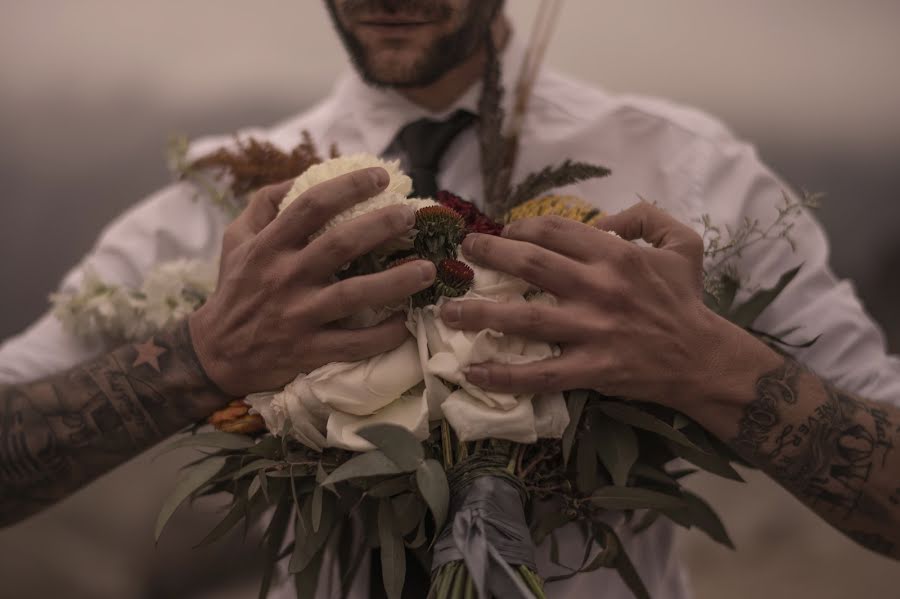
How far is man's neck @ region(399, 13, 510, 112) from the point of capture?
1.24m

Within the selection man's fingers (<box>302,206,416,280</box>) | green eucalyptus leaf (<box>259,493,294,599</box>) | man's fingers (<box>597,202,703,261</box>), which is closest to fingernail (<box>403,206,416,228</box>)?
man's fingers (<box>302,206,416,280</box>)

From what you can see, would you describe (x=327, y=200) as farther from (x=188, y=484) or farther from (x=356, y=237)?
(x=188, y=484)

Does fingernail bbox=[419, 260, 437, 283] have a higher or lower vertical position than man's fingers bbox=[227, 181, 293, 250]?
higher

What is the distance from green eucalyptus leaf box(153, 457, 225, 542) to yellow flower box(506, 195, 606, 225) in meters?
0.41

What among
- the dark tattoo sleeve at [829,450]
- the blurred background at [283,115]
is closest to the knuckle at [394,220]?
the dark tattoo sleeve at [829,450]

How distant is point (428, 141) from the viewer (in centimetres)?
119

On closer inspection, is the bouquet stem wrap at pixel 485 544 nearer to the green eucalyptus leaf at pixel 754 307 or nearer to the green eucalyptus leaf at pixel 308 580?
the green eucalyptus leaf at pixel 308 580

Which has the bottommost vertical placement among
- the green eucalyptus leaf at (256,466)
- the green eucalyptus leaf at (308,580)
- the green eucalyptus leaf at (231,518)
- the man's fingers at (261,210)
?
the green eucalyptus leaf at (308,580)

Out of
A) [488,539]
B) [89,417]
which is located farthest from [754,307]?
[89,417]

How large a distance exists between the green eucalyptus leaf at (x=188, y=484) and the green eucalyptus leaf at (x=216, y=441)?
2 centimetres

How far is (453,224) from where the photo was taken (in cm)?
77

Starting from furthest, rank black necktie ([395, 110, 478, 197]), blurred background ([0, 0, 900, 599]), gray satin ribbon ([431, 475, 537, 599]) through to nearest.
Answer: blurred background ([0, 0, 900, 599]) → black necktie ([395, 110, 478, 197]) → gray satin ribbon ([431, 475, 537, 599])

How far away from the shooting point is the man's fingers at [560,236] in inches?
30.4

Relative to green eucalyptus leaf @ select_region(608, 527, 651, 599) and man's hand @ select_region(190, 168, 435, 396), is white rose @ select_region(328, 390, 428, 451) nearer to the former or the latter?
man's hand @ select_region(190, 168, 435, 396)
